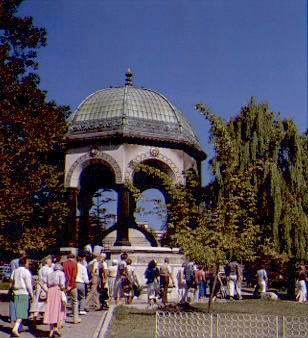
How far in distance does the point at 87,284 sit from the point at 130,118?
9.17 meters

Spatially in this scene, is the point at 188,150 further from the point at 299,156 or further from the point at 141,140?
the point at 299,156

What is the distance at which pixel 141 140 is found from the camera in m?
21.8

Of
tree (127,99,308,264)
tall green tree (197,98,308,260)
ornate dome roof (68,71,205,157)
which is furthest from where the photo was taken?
ornate dome roof (68,71,205,157)

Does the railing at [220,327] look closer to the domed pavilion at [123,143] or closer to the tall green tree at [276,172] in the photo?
the tall green tree at [276,172]

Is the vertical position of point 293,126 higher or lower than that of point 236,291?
higher

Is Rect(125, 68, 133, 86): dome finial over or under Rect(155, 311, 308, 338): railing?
over

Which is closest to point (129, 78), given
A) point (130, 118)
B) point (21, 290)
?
point (130, 118)

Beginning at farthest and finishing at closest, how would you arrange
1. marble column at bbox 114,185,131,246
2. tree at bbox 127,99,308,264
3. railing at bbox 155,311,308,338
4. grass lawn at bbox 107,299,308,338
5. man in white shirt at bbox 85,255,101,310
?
marble column at bbox 114,185,131,246 → man in white shirt at bbox 85,255,101,310 → tree at bbox 127,99,308,264 → grass lawn at bbox 107,299,308,338 → railing at bbox 155,311,308,338

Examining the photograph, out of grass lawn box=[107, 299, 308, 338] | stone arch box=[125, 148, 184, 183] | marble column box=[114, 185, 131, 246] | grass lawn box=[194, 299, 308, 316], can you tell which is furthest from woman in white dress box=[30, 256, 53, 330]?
stone arch box=[125, 148, 184, 183]

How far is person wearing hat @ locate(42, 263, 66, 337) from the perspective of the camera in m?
9.20

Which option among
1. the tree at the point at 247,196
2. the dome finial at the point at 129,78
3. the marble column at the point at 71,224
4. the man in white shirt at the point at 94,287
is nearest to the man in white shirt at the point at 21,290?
the man in white shirt at the point at 94,287

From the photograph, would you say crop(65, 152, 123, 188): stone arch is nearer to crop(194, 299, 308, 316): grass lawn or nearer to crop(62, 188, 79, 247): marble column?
crop(62, 188, 79, 247): marble column

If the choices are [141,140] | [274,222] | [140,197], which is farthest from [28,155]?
[274,222]

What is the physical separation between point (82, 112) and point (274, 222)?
990 cm
